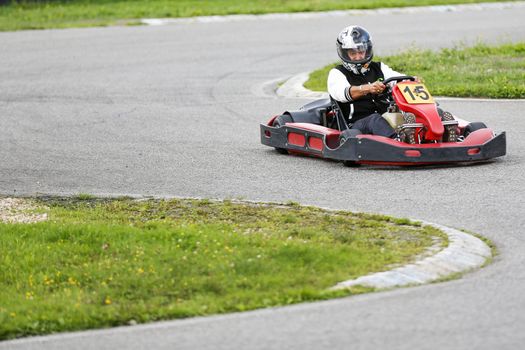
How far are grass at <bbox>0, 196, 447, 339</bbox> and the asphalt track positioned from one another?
247 millimetres

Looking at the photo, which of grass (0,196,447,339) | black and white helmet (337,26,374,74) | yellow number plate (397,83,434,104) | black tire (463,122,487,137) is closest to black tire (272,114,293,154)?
black and white helmet (337,26,374,74)

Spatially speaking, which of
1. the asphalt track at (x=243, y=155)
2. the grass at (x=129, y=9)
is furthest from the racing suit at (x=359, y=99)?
the grass at (x=129, y=9)

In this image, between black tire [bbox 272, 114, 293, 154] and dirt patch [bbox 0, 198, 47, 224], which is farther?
black tire [bbox 272, 114, 293, 154]

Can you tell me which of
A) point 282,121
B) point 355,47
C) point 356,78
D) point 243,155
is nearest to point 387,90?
point 356,78

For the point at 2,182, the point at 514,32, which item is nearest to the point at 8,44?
the point at 514,32

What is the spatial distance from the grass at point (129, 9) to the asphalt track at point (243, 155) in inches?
39.2

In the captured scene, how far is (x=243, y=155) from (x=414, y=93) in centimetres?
185

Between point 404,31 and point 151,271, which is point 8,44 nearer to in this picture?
point 404,31

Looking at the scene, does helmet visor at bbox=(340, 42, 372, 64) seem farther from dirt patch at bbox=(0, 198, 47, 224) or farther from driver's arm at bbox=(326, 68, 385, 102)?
dirt patch at bbox=(0, 198, 47, 224)

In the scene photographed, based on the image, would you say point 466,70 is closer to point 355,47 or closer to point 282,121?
point 282,121

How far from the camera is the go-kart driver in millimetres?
A: 10750

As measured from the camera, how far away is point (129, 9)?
2459 cm

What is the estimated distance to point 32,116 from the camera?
14094mm

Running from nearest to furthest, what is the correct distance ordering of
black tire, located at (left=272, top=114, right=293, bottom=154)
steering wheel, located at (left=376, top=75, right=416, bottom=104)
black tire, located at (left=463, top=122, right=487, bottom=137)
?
black tire, located at (left=463, top=122, right=487, bottom=137)
steering wheel, located at (left=376, top=75, right=416, bottom=104)
black tire, located at (left=272, top=114, right=293, bottom=154)
